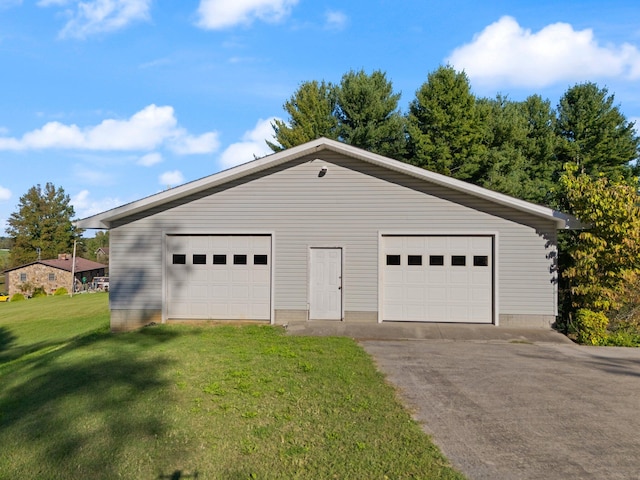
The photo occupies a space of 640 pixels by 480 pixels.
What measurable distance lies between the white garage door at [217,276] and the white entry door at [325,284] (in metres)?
1.26

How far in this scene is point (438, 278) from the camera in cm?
1142

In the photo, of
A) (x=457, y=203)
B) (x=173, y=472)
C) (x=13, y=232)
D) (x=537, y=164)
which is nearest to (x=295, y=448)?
(x=173, y=472)

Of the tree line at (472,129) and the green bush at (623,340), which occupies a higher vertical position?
the tree line at (472,129)

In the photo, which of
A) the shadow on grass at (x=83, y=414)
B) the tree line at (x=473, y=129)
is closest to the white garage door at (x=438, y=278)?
the shadow on grass at (x=83, y=414)

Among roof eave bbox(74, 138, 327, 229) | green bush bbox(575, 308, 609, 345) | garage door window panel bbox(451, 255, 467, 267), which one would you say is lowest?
green bush bbox(575, 308, 609, 345)

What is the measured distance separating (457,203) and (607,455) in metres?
7.75

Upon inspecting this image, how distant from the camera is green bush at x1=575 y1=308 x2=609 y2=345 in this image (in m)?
10.0

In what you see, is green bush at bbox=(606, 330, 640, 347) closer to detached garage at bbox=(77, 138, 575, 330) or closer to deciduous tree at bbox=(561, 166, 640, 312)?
deciduous tree at bbox=(561, 166, 640, 312)

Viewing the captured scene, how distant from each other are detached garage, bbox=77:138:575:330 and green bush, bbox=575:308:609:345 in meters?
→ 1.01

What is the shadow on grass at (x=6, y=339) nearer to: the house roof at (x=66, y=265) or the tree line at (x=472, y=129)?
the tree line at (x=472, y=129)

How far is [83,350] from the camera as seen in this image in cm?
844

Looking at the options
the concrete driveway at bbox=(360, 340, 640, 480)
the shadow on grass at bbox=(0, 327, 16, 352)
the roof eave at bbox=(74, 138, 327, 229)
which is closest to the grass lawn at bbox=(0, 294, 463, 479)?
the concrete driveway at bbox=(360, 340, 640, 480)

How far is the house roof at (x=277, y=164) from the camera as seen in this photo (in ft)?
36.1

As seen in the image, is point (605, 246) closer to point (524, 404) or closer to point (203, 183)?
point (524, 404)
